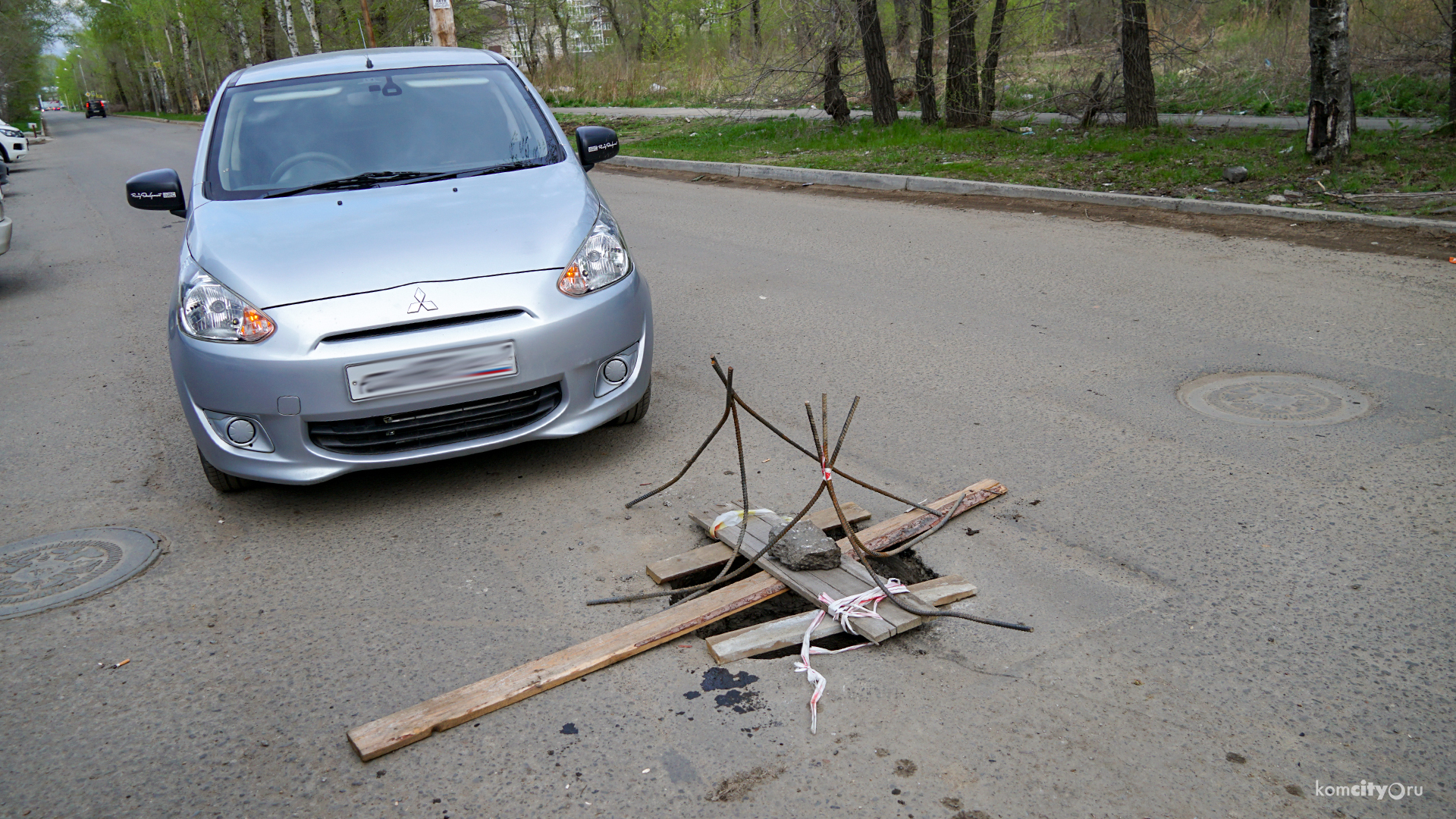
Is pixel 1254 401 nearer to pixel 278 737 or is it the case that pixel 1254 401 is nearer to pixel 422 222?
pixel 422 222

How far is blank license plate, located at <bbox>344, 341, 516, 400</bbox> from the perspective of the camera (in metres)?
3.63

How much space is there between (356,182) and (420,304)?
1.33 metres

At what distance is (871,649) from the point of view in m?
2.91

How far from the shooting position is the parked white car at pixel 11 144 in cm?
2739

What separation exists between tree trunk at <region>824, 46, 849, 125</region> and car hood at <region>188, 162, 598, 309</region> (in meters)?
13.1

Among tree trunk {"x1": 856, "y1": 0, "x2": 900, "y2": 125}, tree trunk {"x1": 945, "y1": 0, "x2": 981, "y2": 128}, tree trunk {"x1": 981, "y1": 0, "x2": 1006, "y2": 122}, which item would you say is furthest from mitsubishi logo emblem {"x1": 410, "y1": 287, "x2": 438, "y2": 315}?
tree trunk {"x1": 856, "y1": 0, "x2": 900, "y2": 125}

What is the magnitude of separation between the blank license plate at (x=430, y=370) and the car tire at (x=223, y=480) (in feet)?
2.86

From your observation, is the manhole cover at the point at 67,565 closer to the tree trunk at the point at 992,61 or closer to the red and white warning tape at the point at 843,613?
the red and white warning tape at the point at 843,613

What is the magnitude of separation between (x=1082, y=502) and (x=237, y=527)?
134 inches

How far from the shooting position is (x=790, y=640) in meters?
2.89

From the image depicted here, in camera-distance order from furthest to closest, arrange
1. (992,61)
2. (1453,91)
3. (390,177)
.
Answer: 1. (992,61)
2. (1453,91)
3. (390,177)

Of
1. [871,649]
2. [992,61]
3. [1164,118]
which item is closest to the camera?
[871,649]

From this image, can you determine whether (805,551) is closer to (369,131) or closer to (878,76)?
(369,131)

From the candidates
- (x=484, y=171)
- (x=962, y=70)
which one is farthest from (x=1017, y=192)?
(x=484, y=171)
